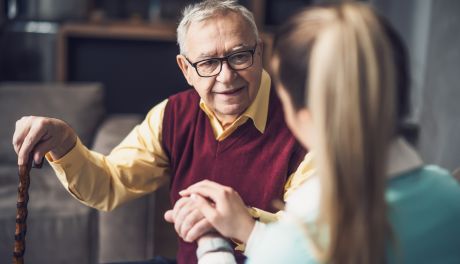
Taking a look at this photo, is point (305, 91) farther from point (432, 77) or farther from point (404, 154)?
point (432, 77)

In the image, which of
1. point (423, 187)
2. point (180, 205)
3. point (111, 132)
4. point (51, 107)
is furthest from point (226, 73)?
point (51, 107)

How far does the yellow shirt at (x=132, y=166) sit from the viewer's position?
4.93ft

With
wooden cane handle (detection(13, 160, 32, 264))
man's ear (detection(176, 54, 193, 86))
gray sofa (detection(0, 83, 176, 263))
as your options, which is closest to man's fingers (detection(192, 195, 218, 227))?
wooden cane handle (detection(13, 160, 32, 264))

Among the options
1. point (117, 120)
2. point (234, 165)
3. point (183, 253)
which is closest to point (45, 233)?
point (117, 120)

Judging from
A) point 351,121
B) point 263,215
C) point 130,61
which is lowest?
point 130,61

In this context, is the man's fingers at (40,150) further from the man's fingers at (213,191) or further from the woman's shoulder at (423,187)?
the woman's shoulder at (423,187)

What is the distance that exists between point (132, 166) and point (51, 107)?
144 cm

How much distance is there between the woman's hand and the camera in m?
1.10

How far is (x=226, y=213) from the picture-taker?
111 centimetres

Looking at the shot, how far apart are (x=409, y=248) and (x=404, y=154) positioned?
0.44 feet

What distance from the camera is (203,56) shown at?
59.9 inches

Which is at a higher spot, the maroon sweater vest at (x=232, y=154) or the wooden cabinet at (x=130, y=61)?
the maroon sweater vest at (x=232, y=154)

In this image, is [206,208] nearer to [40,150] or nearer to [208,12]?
[40,150]

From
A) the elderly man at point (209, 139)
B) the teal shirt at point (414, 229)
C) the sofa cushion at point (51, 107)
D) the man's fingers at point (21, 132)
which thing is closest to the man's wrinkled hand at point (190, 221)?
the teal shirt at point (414, 229)
